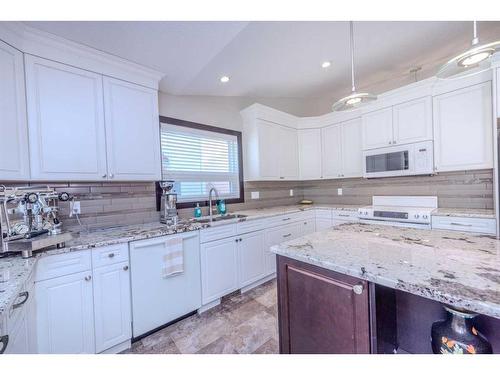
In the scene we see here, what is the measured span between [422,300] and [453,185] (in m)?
2.31

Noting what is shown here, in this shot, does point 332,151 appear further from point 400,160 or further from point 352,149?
point 400,160

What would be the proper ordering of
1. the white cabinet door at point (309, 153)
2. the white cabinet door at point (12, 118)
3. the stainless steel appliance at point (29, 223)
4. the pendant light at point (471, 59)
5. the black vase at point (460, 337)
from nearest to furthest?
the black vase at point (460, 337) → the pendant light at point (471, 59) → the stainless steel appliance at point (29, 223) → the white cabinet door at point (12, 118) → the white cabinet door at point (309, 153)

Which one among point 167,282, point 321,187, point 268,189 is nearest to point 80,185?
point 167,282

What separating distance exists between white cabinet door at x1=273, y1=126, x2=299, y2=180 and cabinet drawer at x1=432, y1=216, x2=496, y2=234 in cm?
193

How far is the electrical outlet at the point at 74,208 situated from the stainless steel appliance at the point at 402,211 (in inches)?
126

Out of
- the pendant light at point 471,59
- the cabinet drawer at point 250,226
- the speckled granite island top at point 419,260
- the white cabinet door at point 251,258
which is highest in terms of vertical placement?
the pendant light at point 471,59

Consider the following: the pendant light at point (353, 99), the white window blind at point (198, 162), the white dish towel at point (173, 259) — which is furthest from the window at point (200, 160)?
the pendant light at point (353, 99)

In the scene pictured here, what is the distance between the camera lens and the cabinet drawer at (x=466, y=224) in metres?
1.98

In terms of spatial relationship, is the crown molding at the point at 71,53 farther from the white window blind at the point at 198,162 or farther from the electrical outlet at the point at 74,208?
the electrical outlet at the point at 74,208

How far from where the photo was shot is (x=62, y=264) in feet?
4.47

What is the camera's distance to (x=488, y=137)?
212 centimetres

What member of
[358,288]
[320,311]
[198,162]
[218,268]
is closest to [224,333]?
[218,268]

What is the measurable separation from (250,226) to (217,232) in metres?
0.47
